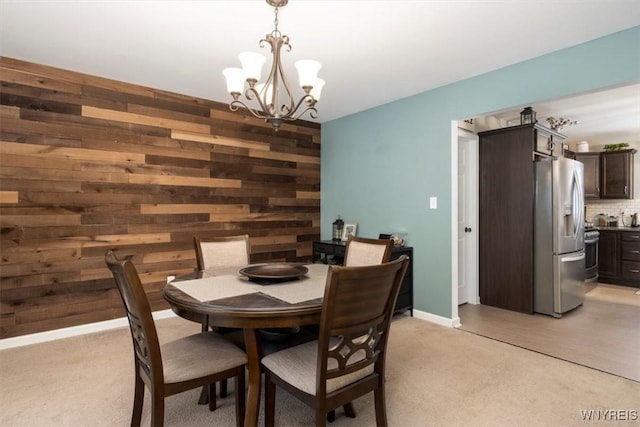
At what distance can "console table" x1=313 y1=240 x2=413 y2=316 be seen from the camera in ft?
11.7

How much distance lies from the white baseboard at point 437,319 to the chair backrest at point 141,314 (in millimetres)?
2748

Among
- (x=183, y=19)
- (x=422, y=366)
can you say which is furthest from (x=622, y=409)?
(x=183, y=19)

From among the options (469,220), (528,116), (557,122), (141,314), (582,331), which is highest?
(557,122)

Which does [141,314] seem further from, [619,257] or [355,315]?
[619,257]

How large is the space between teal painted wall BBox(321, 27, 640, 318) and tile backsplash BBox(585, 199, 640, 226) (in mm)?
4255

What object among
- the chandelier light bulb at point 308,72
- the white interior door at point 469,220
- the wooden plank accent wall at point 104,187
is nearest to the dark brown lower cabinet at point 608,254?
the white interior door at point 469,220

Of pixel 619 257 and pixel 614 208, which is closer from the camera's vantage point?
pixel 619 257

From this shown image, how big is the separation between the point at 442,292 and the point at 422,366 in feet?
3.67

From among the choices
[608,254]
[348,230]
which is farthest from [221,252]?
[608,254]

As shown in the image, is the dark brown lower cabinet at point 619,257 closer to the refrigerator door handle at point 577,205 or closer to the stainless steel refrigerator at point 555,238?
the refrigerator door handle at point 577,205

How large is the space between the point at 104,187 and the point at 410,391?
311cm

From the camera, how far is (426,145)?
359 cm

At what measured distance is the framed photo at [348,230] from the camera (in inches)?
171

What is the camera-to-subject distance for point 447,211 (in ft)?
11.2
